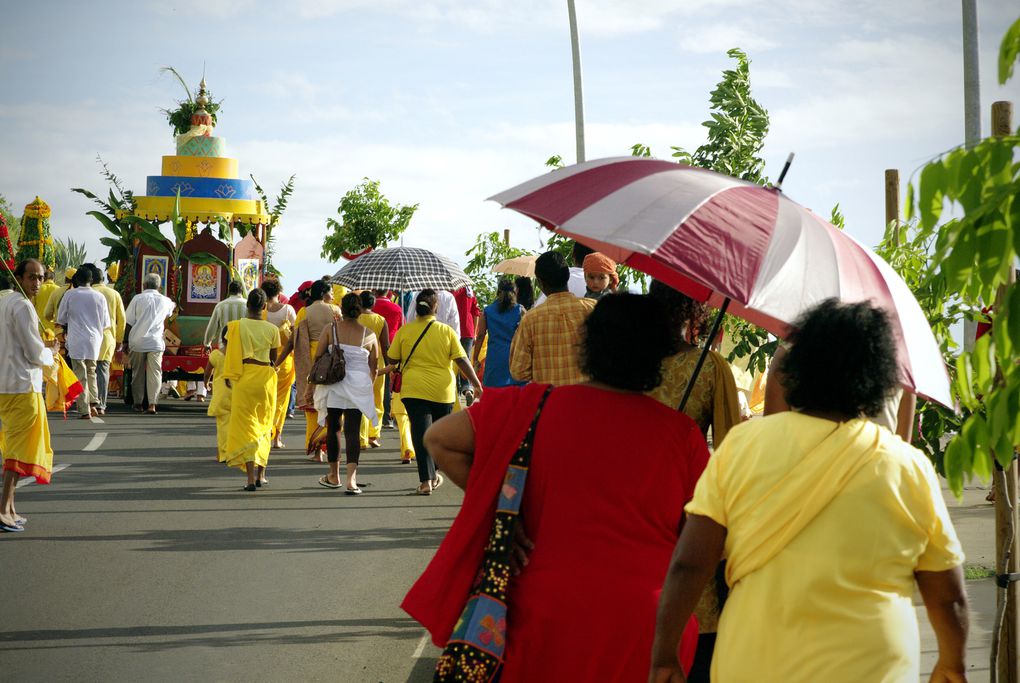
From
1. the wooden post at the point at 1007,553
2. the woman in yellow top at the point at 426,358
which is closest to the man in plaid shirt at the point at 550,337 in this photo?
the wooden post at the point at 1007,553

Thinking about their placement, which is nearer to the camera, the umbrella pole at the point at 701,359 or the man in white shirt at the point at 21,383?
the umbrella pole at the point at 701,359

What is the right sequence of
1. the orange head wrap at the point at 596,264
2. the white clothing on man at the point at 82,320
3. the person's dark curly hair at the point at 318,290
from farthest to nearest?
the white clothing on man at the point at 82,320 < the person's dark curly hair at the point at 318,290 < the orange head wrap at the point at 596,264

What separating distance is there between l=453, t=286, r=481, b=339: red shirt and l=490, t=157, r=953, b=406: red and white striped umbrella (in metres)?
15.5

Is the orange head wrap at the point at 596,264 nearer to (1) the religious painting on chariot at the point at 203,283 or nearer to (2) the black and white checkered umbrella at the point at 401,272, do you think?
(2) the black and white checkered umbrella at the point at 401,272

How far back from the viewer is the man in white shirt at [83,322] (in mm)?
19281

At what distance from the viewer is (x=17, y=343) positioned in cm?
990

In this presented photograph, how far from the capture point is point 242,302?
60.1ft

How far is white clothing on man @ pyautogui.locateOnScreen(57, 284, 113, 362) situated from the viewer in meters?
19.3

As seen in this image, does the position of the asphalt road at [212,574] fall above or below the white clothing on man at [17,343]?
below

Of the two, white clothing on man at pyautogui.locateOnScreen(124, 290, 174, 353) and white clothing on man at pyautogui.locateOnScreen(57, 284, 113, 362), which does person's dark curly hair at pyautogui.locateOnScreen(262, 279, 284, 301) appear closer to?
white clothing on man at pyautogui.locateOnScreen(57, 284, 113, 362)

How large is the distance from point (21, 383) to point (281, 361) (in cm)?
424

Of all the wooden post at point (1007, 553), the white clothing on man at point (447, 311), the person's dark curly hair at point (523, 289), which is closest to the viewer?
the wooden post at point (1007, 553)

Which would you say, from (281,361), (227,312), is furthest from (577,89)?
(281,361)

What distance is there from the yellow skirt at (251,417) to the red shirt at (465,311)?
6848mm
